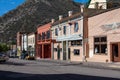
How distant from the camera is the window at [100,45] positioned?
49019mm

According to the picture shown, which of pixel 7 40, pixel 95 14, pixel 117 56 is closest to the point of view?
pixel 117 56

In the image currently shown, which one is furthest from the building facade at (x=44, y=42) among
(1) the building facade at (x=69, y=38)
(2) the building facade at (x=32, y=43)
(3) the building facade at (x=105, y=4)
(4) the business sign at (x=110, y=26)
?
(4) the business sign at (x=110, y=26)

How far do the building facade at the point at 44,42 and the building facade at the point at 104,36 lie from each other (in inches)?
933

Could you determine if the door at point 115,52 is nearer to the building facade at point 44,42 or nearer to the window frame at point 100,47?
the window frame at point 100,47

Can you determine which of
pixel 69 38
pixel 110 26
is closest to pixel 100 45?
pixel 110 26

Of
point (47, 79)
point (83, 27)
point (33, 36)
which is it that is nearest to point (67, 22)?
point (83, 27)

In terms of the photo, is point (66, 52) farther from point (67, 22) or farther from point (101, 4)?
point (101, 4)

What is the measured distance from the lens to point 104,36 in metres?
49.0

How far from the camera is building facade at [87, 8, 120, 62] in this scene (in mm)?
46050

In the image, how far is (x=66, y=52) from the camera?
65375mm

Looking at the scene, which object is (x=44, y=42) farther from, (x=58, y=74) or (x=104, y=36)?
(x=58, y=74)

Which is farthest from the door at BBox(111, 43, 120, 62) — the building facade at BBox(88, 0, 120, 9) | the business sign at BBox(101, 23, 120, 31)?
the building facade at BBox(88, 0, 120, 9)

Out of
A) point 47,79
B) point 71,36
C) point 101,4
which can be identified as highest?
point 101,4

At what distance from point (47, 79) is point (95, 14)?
3365 centimetres
